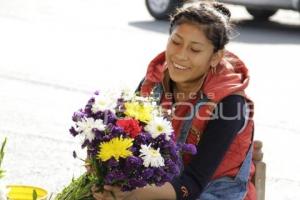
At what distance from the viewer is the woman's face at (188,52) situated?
299 centimetres

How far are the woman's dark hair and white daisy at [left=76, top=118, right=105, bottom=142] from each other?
0.61 meters

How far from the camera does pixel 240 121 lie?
3.00 meters

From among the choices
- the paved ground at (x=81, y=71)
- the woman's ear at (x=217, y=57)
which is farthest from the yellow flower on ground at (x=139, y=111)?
the paved ground at (x=81, y=71)

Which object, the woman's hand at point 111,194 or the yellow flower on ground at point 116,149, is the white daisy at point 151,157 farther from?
the woman's hand at point 111,194

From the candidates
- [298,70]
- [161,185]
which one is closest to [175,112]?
[161,185]

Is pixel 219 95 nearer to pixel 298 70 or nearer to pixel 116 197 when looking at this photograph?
pixel 116 197

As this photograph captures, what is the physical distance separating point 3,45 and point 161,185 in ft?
21.8

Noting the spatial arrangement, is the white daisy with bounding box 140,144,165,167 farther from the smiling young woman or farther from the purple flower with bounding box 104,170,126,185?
the smiling young woman

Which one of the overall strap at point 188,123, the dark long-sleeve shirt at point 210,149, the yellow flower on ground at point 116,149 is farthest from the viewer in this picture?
the overall strap at point 188,123

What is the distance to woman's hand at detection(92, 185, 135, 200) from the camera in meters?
2.67

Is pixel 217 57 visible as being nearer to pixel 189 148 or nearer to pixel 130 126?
pixel 189 148

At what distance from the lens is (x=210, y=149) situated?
9.68 ft

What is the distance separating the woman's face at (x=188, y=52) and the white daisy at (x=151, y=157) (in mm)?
529

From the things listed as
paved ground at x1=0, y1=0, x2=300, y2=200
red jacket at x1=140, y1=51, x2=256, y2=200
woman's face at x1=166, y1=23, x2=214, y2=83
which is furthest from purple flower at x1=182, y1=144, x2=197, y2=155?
paved ground at x1=0, y1=0, x2=300, y2=200
